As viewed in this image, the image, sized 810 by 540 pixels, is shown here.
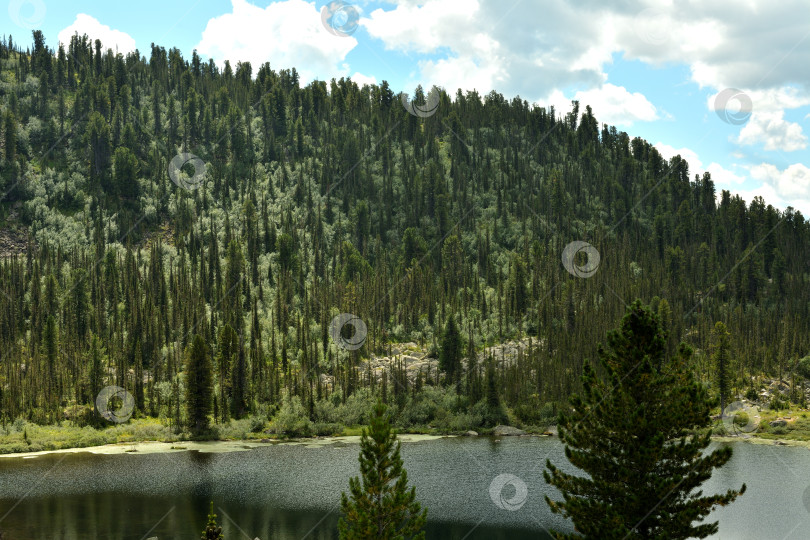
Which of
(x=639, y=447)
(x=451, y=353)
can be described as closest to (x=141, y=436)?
(x=451, y=353)

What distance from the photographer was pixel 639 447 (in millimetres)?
30781

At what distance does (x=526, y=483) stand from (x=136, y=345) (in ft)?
338

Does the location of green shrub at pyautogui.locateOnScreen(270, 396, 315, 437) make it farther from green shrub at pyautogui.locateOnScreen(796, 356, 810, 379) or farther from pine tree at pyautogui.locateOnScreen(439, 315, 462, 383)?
green shrub at pyautogui.locateOnScreen(796, 356, 810, 379)

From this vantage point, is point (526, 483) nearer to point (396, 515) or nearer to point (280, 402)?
point (396, 515)

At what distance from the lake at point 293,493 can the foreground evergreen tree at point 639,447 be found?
25.6m

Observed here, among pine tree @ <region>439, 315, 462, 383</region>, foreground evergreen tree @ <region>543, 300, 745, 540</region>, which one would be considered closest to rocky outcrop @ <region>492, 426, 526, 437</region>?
pine tree @ <region>439, 315, 462, 383</region>

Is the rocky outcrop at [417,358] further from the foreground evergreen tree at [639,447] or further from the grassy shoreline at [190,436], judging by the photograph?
the foreground evergreen tree at [639,447]

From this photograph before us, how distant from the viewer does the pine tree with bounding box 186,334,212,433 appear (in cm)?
11606

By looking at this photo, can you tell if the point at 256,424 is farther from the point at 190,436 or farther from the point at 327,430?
the point at 190,436

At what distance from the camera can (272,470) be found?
84.4m

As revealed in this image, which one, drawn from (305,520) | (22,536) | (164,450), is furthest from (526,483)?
(164,450)

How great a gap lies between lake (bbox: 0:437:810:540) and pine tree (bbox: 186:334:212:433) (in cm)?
1823

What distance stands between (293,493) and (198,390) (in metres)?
51.5

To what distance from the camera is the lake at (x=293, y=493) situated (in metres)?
56.7
